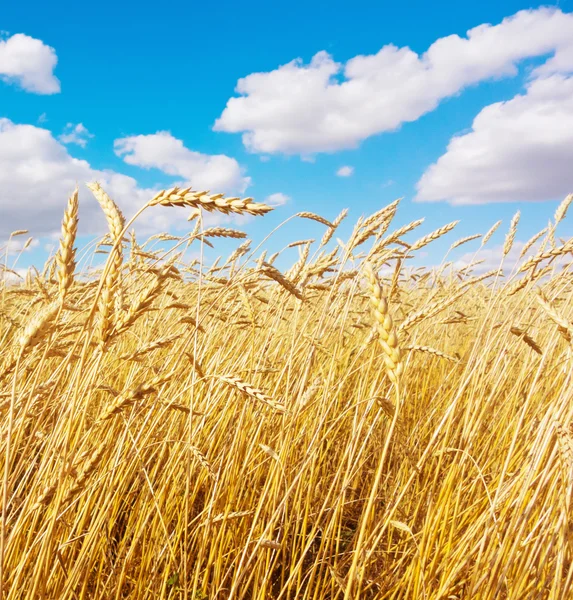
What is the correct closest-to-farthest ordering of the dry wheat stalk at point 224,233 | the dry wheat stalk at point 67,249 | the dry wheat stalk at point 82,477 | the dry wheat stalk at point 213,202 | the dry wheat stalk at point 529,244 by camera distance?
the dry wheat stalk at point 213,202 → the dry wheat stalk at point 67,249 → the dry wheat stalk at point 82,477 → the dry wheat stalk at point 224,233 → the dry wheat stalk at point 529,244

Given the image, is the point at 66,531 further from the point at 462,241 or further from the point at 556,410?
the point at 462,241

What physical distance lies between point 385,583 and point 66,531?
44.3 inches

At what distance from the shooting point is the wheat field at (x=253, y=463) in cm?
117

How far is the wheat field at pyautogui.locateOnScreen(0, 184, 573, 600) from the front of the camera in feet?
3.85

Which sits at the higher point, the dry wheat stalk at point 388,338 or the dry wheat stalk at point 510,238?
the dry wheat stalk at point 510,238

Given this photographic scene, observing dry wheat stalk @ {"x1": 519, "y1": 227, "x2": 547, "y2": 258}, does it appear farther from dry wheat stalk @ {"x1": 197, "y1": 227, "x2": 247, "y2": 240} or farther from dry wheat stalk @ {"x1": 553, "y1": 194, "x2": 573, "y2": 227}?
dry wheat stalk @ {"x1": 197, "y1": 227, "x2": 247, "y2": 240}

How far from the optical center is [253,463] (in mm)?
2244

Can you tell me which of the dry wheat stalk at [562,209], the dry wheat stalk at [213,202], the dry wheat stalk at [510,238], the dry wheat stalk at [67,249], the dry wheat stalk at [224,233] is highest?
the dry wheat stalk at [562,209]

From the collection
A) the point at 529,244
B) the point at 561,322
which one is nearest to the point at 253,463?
the point at 561,322

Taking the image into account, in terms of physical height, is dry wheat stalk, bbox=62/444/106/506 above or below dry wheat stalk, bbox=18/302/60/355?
below

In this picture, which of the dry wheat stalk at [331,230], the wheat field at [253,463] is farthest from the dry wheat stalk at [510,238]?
the dry wheat stalk at [331,230]

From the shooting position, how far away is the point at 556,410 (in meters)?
1.44

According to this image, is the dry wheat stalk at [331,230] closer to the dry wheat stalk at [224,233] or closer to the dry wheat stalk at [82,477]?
the dry wheat stalk at [224,233]

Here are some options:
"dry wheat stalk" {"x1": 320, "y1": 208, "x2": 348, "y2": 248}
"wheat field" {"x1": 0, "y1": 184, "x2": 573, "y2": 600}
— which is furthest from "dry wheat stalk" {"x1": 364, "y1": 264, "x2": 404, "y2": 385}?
"dry wheat stalk" {"x1": 320, "y1": 208, "x2": 348, "y2": 248}
